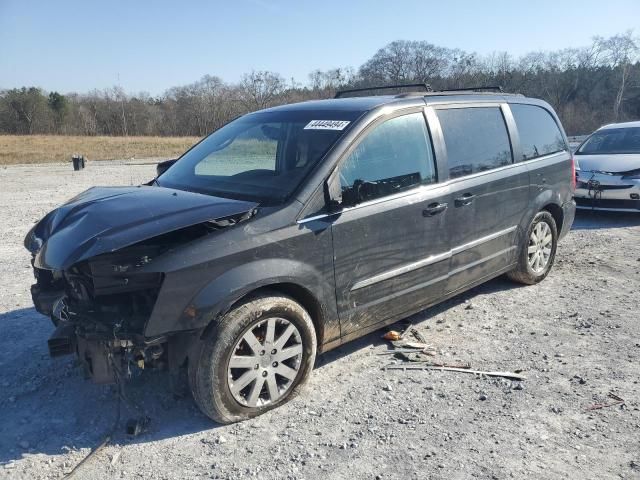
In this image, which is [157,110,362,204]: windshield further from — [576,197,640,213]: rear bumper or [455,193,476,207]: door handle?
[576,197,640,213]: rear bumper

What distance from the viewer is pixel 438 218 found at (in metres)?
4.05

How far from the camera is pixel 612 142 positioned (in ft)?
32.0

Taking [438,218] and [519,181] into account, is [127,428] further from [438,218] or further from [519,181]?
[519,181]

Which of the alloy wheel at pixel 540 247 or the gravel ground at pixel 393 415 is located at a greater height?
the alloy wheel at pixel 540 247

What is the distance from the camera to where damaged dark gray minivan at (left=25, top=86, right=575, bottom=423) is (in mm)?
2920

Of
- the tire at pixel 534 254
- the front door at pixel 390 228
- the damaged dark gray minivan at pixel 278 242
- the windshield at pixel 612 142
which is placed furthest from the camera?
the windshield at pixel 612 142

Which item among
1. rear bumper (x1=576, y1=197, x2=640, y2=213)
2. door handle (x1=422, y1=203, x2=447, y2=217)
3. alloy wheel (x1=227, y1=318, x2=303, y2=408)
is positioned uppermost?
door handle (x1=422, y1=203, x2=447, y2=217)

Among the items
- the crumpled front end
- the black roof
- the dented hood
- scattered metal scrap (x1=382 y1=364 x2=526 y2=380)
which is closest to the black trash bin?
the black roof

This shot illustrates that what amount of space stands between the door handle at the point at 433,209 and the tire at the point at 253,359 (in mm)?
1275

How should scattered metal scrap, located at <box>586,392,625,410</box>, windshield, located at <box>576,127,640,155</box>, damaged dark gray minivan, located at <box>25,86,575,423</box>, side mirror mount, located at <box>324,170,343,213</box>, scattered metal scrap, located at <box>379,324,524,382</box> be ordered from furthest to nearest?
windshield, located at <box>576,127,640,155</box>
scattered metal scrap, located at <box>379,324,524,382</box>
side mirror mount, located at <box>324,170,343,213</box>
scattered metal scrap, located at <box>586,392,625,410</box>
damaged dark gray minivan, located at <box>25,86,575,423</box>

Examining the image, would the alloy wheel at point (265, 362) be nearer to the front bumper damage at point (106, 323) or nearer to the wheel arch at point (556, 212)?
the front bumper damage at point (106, 323)

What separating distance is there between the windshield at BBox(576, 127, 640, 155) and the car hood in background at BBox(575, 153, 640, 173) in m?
0.39

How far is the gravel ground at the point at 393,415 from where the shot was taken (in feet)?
9.15

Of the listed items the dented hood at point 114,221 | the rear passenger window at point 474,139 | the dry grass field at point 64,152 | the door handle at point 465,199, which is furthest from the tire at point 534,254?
the dry grass field at point 64,152
